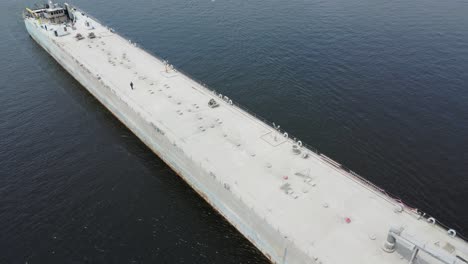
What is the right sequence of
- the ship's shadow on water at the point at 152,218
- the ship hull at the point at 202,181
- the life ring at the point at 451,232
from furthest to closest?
1. the ship's shadow on water at the point at 152,218
2. the ship hull at the point at 202,181
3. the life ring at the point at 451,232

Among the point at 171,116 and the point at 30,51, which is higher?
the point at 171,116

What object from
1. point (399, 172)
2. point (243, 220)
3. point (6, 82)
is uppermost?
point (399, 172)

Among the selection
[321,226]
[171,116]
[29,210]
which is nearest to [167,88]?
[171,116]

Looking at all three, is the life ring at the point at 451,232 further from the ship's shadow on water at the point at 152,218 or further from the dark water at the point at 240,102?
the ship's shadow on water at the point at 152,218

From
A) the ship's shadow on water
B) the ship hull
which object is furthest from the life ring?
the ship's shadow on water

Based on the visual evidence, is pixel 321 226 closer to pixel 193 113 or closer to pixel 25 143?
pixel 193 113

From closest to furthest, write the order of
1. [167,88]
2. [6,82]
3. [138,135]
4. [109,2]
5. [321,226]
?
[321,226] → [138,135] → [167,88] → [6,82] → [109,2]

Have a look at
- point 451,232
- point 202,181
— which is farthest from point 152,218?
point 451,232

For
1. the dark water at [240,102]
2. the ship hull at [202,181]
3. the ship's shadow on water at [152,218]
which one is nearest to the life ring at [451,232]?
the dark water at [240,102]
